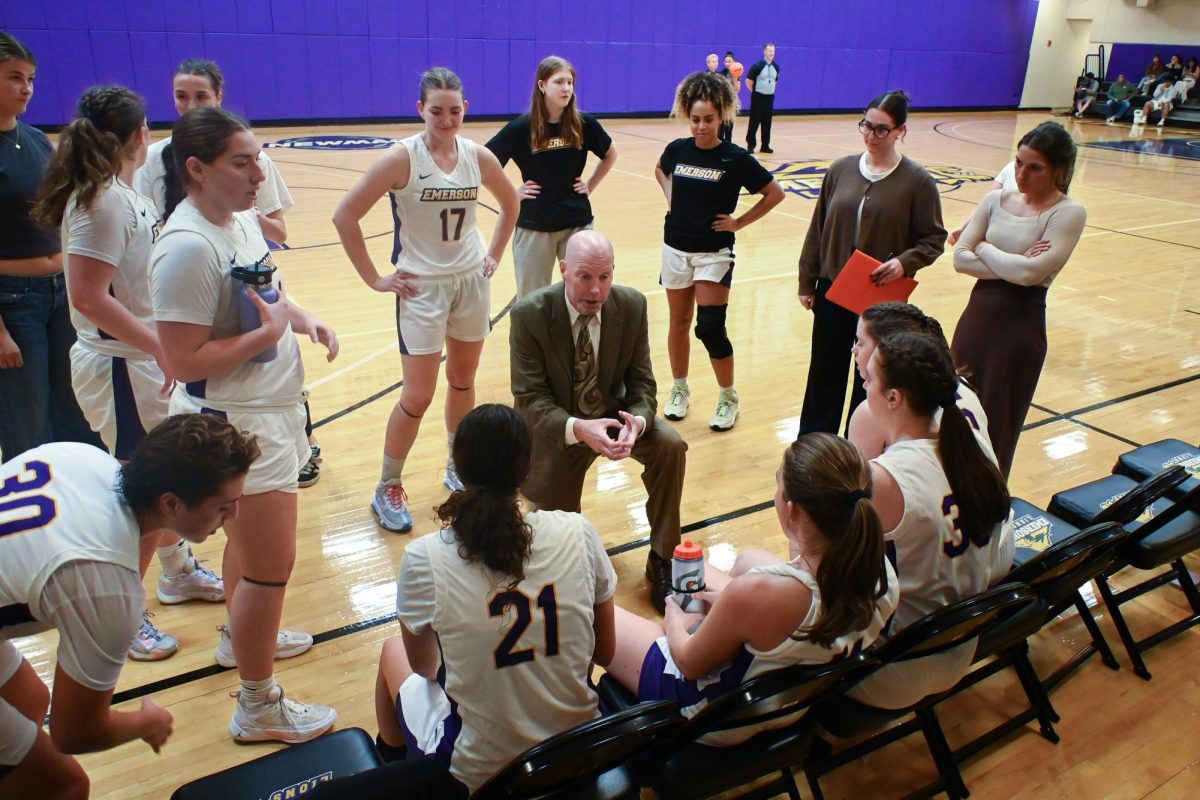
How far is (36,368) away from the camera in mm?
3482

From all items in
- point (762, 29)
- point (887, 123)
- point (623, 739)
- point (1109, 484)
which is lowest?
point (1109, 484)

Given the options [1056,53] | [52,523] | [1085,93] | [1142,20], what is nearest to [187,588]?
[52,523]

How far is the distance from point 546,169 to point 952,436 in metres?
3.00

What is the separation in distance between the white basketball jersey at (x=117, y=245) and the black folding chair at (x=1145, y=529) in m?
3.20

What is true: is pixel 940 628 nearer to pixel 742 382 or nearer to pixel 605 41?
pixel 742 382

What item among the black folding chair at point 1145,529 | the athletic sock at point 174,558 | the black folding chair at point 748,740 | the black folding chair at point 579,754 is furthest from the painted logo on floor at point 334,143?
the black folding chair at point 579,754

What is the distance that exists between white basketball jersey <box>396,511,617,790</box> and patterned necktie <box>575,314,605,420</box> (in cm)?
141

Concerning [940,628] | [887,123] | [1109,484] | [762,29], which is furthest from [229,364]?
[762,29]

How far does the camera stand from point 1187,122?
890 inches

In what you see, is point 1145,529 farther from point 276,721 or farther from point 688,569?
point 276,721

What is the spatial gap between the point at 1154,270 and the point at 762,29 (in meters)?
13.3

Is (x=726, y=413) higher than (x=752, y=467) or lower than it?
higher

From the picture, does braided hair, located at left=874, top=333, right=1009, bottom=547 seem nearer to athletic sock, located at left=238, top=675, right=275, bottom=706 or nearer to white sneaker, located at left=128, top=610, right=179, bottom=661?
athletic sock, located at left=238, top=675, right=275, bottom=706

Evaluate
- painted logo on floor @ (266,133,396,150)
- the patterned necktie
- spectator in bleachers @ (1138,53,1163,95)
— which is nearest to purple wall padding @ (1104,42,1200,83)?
spectator in bleachers @ (1138,53,1163,95)
